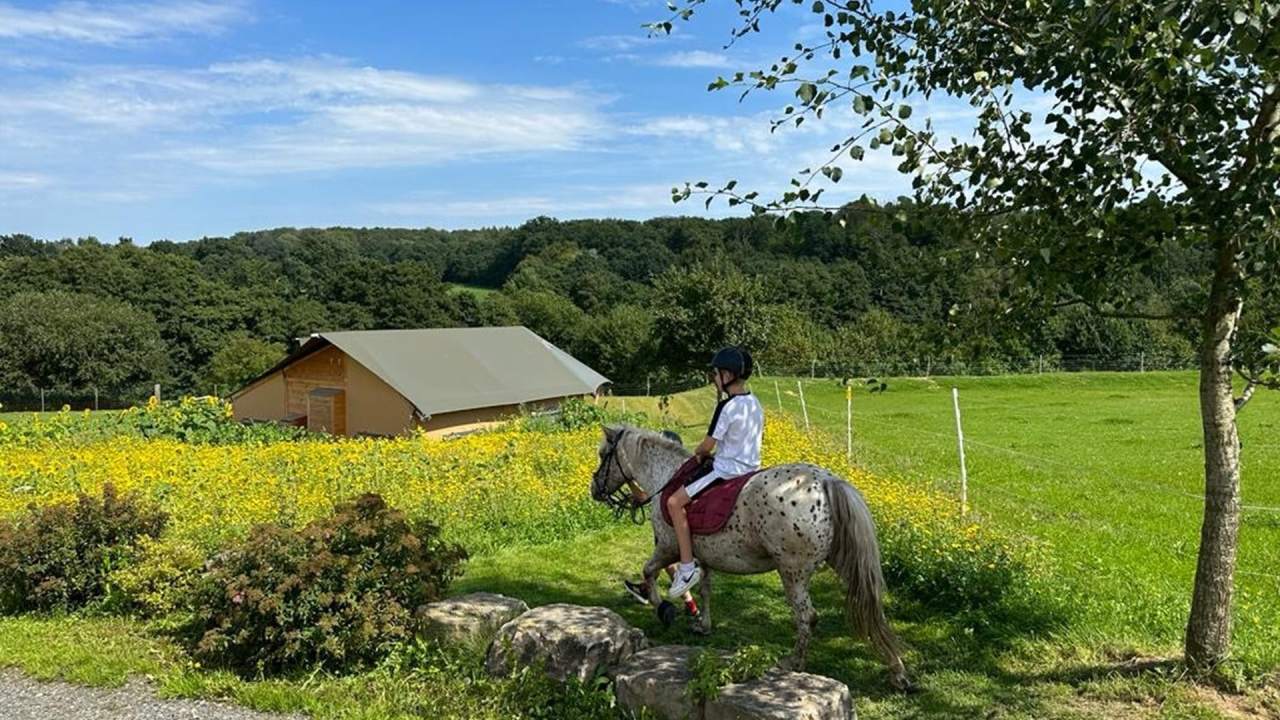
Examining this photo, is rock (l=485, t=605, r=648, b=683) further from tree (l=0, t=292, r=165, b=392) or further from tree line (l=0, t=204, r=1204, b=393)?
tree (l=0, t=292, r=165, b=392)

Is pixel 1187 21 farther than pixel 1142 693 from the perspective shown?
No

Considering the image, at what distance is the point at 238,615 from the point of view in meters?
5.96

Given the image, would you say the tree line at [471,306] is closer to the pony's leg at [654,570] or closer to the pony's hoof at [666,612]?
the pony's leg at [654,570]

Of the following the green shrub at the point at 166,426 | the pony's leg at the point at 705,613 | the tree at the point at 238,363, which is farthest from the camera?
the tree at the point at 238,363

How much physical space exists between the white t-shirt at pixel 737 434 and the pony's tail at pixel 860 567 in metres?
0.63

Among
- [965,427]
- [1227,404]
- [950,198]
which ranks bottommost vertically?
[965,427]

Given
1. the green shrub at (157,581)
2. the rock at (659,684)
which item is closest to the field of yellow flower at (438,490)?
the green shrub at (157,581)

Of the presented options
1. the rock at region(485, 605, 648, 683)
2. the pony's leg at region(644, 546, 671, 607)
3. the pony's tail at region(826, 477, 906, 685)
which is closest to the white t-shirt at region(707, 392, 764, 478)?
the pony's tail at region(826, 477, 906, 685)

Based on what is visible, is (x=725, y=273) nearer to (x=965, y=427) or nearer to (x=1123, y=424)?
(x=965, y=427)

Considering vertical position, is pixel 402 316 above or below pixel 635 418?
above

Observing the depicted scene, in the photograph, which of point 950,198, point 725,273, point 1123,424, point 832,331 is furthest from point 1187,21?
point 832,331

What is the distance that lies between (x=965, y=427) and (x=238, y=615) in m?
23.8

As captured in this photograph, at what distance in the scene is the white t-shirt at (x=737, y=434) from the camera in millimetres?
5828

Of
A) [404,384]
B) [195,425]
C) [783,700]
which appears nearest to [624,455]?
[783,700]
